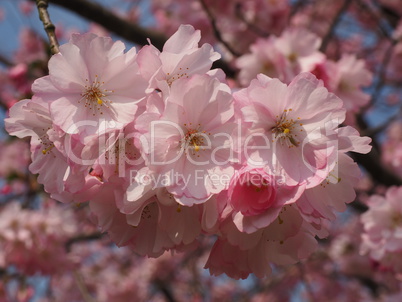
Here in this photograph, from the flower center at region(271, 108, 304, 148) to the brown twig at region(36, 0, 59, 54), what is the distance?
0.56 metres

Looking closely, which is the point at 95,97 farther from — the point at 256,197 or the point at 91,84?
the point at 256,197

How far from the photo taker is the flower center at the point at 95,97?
3.21 feet

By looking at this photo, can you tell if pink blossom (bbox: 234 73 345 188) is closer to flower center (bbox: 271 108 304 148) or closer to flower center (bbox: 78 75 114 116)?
flower center (bbox: 271 108 304 148)

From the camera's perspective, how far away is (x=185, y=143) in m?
0.96

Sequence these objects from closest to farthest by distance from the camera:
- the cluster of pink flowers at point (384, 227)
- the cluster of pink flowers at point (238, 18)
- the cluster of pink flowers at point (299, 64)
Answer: the cluster of pink flowers at point (384, 227), the cluster of pink flowers at point (299, 64), the cluster of pink flowers at point (238, 18)

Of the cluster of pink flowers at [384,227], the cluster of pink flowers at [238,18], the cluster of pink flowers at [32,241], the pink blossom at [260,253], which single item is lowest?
the cluster of pink flowers at [32,241]

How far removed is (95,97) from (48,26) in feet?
0.94

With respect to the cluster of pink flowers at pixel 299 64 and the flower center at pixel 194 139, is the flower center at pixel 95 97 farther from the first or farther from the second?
the cluster of pink flowers at pixel 299 64

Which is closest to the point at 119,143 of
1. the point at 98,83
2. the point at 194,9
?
the point at 98,83

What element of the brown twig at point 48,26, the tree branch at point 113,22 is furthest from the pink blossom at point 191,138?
the tree branch at point 113,22

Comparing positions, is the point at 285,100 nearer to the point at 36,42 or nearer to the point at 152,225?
the point at 152,225

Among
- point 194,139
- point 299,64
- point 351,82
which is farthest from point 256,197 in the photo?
point 351,82

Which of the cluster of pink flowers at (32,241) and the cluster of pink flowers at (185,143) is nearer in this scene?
the cluster of pink flowers at (185,143)

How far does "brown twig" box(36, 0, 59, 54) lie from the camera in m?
1.06
